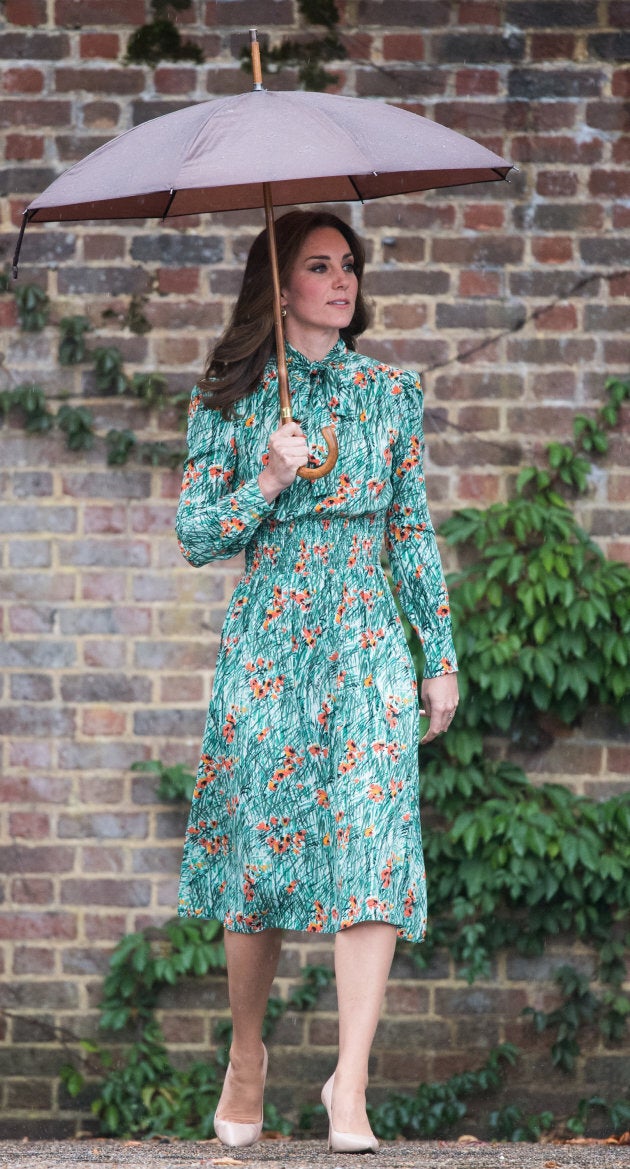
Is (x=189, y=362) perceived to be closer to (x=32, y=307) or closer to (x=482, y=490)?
(x=32, y=307)

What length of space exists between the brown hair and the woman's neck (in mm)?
54

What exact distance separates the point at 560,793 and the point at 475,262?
5.23 feet

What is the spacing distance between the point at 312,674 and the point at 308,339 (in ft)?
2.25

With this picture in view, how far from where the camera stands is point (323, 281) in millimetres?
2953

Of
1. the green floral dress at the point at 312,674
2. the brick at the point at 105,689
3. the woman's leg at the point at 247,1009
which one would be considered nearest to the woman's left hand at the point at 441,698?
the green floral dress at the point at 312,674

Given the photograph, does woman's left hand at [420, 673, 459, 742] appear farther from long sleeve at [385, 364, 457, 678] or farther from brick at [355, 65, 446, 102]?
brick at [355, 65, 446, 102]

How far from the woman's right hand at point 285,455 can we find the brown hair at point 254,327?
0.23 meters

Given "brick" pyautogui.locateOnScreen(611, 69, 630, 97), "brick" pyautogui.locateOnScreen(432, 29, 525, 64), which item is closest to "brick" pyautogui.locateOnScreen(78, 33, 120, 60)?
"brick" pyautogui.locateOnScreen(432, 29, 525, 64)

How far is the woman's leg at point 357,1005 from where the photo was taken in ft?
9.07

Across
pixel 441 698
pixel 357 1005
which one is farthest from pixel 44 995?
pixel 441 698

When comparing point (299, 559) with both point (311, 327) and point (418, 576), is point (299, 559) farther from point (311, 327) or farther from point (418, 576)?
point (311, 327)

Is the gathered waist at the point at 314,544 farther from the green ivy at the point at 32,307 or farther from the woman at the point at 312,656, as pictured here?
the green ivy at the point at 32,307

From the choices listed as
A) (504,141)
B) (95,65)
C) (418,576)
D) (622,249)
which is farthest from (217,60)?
(418,576)

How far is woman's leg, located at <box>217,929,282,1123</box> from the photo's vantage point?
3.03 m
